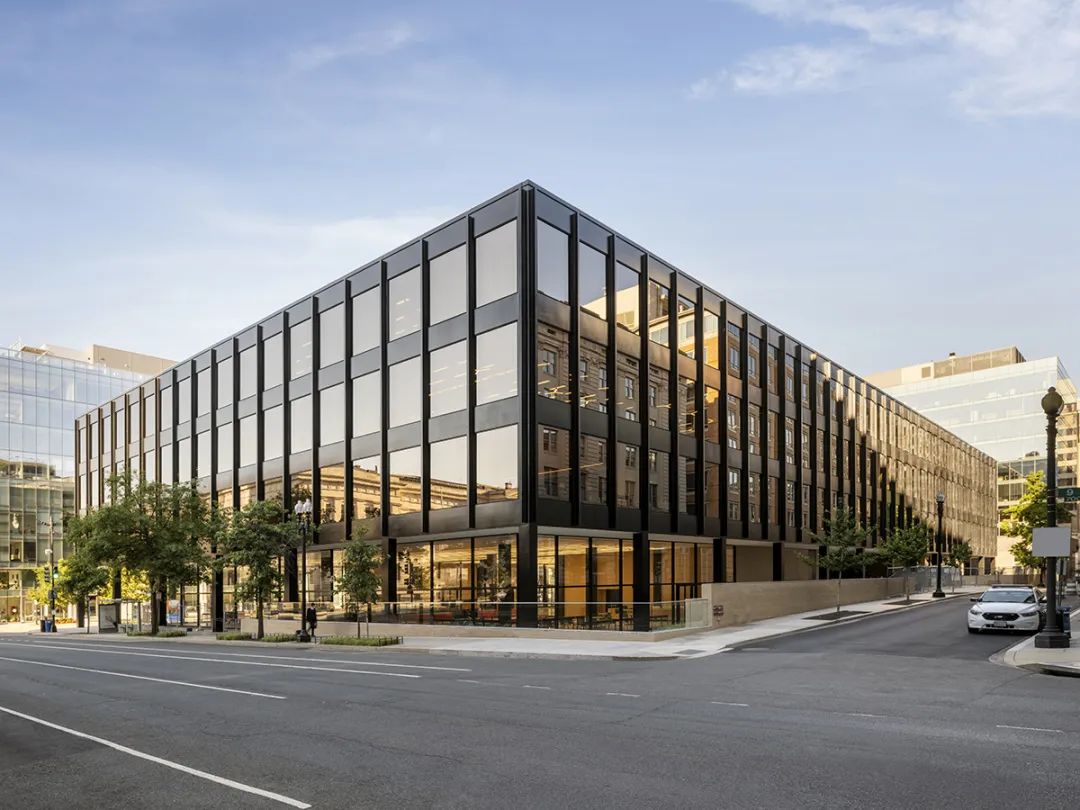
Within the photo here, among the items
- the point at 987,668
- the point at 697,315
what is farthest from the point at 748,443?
the point at 987,668

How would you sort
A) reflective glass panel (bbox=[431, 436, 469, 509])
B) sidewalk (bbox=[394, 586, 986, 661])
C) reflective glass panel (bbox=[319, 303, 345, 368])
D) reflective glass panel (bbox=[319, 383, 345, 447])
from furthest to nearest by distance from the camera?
reflective glass panel (bbox=[319, 303, 345, 368]), reflective glass panel (bbox=[319, 383, 345, 447]), reflective glass panel (bbox=[431, 436, 469, 509]), sidewalk (bbox=[394, 586, 986, 661])

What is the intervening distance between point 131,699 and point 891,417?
2720 inches

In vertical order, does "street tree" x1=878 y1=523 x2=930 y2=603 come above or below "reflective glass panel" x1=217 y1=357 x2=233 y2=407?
below

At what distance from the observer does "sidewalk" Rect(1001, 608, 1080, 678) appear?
65.3 feet

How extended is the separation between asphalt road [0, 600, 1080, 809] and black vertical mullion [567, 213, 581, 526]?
13.8 meters

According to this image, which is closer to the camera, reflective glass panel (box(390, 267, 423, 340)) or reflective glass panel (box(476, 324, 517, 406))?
reflective glass panel (box(476, 324, 517, 406))

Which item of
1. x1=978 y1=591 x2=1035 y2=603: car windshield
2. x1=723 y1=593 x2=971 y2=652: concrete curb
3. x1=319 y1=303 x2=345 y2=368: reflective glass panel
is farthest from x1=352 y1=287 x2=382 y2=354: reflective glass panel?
x1=978 y1=591 x2=1035 y2=603: car windshield

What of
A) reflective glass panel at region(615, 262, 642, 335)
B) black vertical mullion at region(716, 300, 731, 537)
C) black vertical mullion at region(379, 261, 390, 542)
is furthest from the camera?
black vertical mullion at region(716, 300, 731, 537)

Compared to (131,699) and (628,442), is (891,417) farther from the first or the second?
(131,699)

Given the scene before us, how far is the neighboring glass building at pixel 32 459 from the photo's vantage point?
9881cm

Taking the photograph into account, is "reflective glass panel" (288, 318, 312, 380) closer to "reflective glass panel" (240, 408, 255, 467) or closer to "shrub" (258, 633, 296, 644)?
"reflective glass panel" (240, 408, 255, 467)

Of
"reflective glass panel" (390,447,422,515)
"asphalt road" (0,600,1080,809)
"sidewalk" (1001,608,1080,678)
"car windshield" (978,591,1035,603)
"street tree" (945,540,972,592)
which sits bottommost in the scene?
"street tree" (945,540,972,592)

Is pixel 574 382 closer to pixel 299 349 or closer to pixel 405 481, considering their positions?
pixel 405 481

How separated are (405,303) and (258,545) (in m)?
13.4
